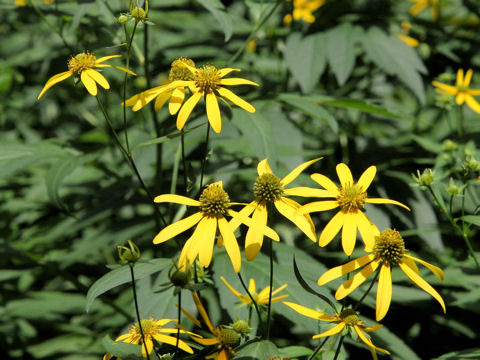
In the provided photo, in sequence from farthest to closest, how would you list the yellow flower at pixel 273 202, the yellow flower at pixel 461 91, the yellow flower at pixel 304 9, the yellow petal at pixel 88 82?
1. the yellow flower at pixel 304 9
2. the yellow flower at pixel 461 91
3. the yellow petal at pixel 88 82
4. the yellow flower at pixel 273 202

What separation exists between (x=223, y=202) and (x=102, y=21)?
113 cm

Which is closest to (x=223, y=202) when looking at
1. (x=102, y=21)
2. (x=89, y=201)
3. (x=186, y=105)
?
(x=186, y=105)

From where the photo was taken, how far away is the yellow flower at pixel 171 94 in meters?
1.16

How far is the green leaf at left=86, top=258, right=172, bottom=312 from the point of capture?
1.04 m

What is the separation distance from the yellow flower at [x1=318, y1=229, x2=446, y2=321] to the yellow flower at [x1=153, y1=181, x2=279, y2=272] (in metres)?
0.17

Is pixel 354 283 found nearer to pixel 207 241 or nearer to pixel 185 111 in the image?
pixel 207 241

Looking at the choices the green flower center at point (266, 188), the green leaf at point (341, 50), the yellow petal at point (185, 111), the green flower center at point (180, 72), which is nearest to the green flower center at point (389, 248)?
the green flower center at point (266, 188)

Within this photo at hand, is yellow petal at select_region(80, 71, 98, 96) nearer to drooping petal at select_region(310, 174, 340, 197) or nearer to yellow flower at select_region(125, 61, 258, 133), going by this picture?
yellow flower at select_region(125, 61, 258, 133)

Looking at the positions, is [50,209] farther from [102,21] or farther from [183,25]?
[183,25]

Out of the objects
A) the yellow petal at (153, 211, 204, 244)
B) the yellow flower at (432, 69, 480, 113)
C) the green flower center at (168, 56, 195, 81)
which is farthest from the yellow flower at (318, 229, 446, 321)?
the yellow flower at (432, 69, 480, 113)

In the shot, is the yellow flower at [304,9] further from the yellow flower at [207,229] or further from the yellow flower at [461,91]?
the yellow flower at [207,229]

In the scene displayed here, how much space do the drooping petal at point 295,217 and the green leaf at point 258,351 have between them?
22 centimetres

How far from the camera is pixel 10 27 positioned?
346 cm


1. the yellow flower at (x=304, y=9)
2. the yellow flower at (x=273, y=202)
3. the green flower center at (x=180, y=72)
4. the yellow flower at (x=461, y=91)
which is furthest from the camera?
the yellow flower at (x=304, y=9)
